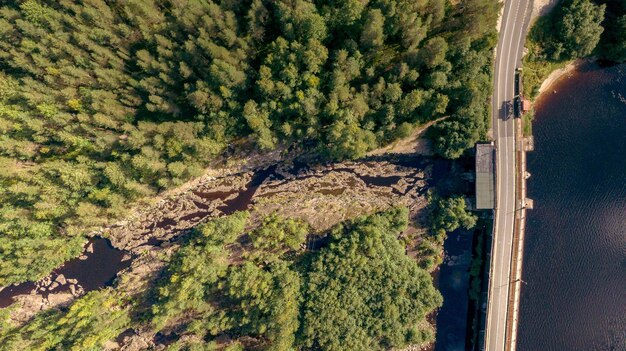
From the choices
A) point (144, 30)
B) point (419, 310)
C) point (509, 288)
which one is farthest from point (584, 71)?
point (144, 30)

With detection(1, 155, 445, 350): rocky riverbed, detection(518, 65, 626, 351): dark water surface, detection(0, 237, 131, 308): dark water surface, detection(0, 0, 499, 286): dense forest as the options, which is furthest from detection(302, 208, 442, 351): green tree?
detection(0, 237, 131, 308): dark water surface

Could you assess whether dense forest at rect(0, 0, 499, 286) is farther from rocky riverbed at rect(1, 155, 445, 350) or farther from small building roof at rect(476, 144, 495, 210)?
rocky riverbed at rect(1, 155, 445, 350)

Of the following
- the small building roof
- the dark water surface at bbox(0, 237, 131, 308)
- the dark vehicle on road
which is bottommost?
the dark water surface at bbox(0, 237, 131, 308)

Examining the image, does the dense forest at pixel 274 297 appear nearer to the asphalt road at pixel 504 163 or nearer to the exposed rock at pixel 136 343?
the exposed rock at pixel 136 343

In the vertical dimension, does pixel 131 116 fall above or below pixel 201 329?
above

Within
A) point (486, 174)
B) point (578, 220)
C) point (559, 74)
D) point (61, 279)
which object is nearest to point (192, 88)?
point (61, 279)

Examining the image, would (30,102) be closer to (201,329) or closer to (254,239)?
(254,239)
